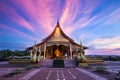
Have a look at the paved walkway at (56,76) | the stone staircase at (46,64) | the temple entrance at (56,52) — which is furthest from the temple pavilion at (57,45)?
the paved walkway at (56,76)

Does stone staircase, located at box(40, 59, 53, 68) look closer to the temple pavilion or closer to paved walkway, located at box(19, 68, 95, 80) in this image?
the temple pavilion

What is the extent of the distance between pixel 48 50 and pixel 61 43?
5990 millimetres

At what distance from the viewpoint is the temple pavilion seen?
3975cm

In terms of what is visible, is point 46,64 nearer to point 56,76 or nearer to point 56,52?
point 56,52

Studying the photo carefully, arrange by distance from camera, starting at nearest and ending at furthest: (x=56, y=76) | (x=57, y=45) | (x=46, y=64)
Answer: (x=56, y=76), (x=46, y=64), (x=57, y=45)

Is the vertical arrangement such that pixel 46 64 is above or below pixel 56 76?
above

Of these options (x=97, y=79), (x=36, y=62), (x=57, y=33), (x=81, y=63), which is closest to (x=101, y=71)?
(x=97, y=79)

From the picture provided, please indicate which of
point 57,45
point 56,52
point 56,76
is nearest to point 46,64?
point 57,45

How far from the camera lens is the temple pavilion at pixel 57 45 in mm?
39750

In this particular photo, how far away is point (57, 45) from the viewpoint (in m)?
40.6

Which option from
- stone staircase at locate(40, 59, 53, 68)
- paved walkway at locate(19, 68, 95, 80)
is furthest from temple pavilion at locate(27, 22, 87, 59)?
paved walkway at locate(19, 68, 95, 80)

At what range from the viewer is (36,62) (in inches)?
1112

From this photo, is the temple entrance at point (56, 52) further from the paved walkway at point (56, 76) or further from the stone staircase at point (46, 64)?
the paved walkway at point (56, 76)

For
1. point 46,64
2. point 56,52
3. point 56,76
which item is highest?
point 56,52
